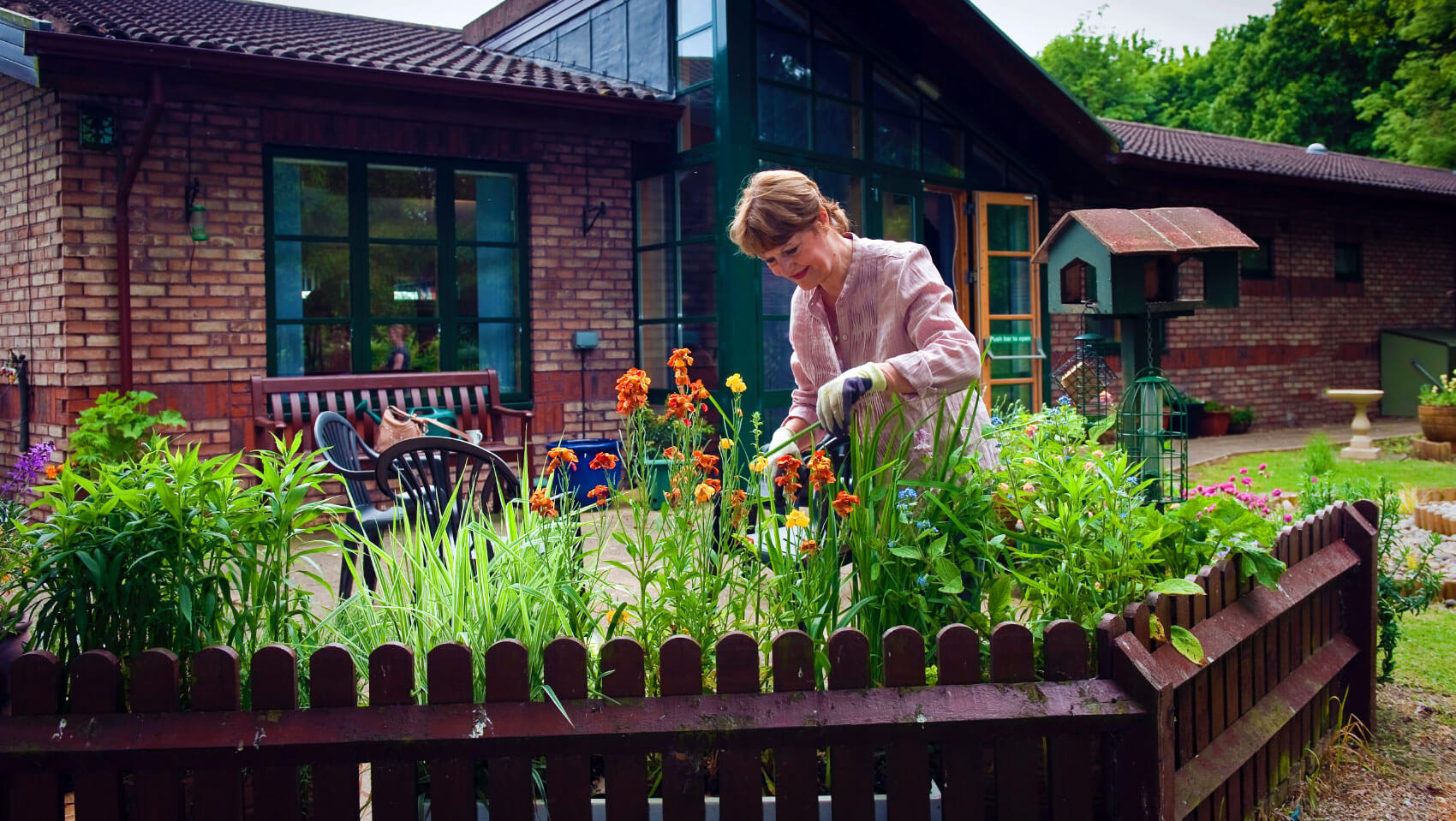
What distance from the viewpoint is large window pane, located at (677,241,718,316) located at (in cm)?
875

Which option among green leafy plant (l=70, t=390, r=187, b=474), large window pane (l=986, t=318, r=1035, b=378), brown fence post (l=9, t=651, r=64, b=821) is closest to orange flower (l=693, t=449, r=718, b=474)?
brown fence post (l=9, t=651, r=64, b=821)

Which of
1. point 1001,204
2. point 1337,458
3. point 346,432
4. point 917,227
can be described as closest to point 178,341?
point 346,432

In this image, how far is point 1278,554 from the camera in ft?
9.02

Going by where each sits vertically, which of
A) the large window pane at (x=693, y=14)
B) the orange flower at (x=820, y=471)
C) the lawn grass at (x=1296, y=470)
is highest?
the large window pane at (x=693, y=14)

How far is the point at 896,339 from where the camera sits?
2822mm

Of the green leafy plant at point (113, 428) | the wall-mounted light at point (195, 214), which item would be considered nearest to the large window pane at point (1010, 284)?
the wall-mounted light at point (195, 214)

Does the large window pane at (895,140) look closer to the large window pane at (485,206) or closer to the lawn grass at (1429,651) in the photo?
the large window pane at (485,206)

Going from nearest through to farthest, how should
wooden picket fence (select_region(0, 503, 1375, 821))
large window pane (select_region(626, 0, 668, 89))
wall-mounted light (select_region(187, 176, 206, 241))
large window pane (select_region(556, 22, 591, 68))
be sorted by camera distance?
wooden picket fence (select_region(0, 503, 1375, 821)) < wall-mounted light (select_region(187, 176, 206, 241)) < large window pane (select_region(626, 0, 668, 89)) < large window pane (select_region(556, 22, 591, 68))

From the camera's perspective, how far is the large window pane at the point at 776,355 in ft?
28.5

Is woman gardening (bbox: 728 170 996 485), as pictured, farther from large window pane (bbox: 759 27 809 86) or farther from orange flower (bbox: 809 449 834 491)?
large window pane (bbox: 759 27 809 86)

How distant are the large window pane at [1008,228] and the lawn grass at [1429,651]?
6397mm

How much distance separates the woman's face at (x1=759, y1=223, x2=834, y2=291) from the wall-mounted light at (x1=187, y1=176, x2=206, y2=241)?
A: 18.1ft

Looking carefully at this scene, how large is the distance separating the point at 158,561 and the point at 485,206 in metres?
6.81

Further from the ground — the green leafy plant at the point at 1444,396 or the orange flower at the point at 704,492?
the green leafy plant at the point at 1444,396
